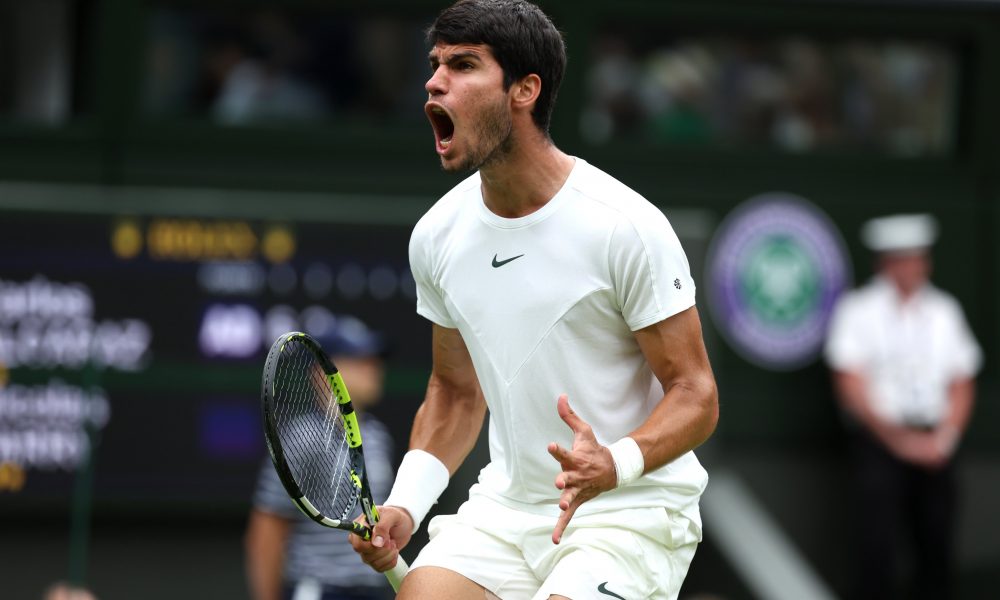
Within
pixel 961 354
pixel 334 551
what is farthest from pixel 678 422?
pixel 961 354

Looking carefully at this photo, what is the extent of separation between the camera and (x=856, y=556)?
9.04 metres

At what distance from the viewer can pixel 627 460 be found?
3.61 m

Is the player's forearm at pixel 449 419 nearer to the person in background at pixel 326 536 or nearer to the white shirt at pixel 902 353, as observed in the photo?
the person in background at pixel 326 536

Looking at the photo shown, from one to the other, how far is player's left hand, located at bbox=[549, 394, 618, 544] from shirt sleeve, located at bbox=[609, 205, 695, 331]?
38 cm

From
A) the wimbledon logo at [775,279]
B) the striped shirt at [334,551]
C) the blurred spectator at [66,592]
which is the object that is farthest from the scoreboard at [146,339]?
the wimbledon logo at [775,279]

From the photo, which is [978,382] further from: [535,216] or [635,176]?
[535,216]

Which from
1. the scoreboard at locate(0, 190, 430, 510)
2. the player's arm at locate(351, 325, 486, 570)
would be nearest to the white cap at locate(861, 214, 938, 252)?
the scoreboard at locate(0, 190, 430, 510)

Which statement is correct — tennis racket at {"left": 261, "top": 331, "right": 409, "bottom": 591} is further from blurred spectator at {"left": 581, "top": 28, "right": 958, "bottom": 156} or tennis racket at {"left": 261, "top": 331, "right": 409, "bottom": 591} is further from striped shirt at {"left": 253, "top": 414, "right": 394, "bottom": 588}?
blurred spectator at {"left": 581, "top": 28, "right": 958, "bottom": 156}

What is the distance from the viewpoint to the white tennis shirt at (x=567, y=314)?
3803mm

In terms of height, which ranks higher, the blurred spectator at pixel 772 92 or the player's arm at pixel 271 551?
the blurred spectator at pixel 772 92

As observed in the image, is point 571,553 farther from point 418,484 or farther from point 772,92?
point 772,92

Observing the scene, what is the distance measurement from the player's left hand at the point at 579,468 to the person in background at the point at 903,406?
5.57 m

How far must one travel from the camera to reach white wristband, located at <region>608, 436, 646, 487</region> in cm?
358

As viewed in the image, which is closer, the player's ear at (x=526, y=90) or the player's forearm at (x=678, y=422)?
the player's forearm at (x=678, y=422)
